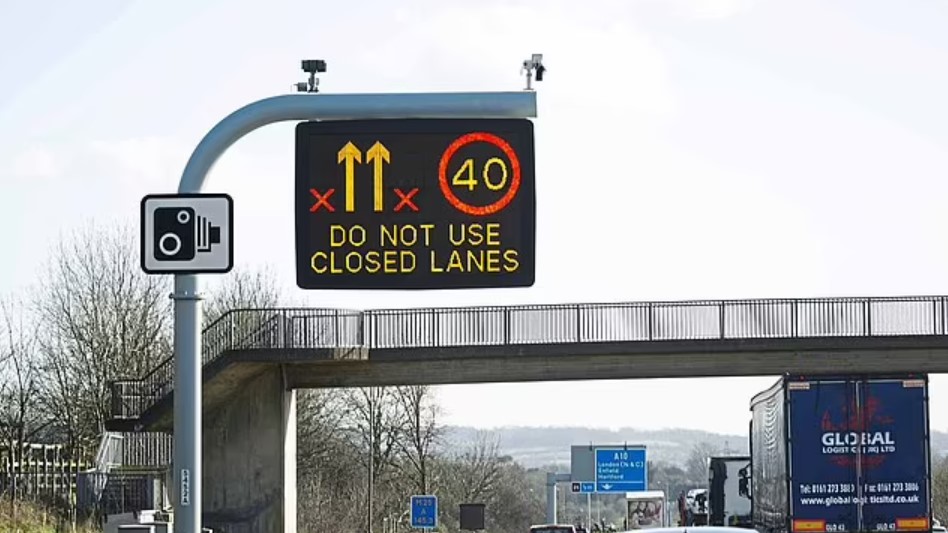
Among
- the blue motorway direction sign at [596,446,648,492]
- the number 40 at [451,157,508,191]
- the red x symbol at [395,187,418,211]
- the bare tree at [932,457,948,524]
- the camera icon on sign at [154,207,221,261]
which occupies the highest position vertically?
the number 40 at [451,157,508,191]

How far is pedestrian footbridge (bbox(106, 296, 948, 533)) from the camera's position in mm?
54469

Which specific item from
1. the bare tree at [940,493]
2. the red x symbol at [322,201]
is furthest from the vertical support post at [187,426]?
the bare tree at [940,493]

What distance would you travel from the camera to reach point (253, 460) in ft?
183

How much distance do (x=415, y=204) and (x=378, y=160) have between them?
435 mm

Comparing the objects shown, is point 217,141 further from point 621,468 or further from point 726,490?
point 621,468

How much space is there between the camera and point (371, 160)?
14.3m

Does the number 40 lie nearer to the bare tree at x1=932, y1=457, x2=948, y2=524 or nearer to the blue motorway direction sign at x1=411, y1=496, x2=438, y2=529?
the blue motorway direction sign at x1=411, y1=496, x2=438, y2=529

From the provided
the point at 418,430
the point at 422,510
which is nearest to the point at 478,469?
the point at 418,430

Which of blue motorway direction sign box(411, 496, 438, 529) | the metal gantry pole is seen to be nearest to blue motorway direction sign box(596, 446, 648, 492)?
blue motorway direction sign box(411, 496, 438, 529)

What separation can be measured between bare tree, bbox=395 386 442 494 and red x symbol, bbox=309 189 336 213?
72222 mm

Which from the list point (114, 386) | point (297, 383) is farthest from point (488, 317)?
point (114, 386)

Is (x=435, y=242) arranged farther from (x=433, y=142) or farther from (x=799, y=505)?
(x=799, y=505)

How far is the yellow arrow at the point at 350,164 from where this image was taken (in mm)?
14219

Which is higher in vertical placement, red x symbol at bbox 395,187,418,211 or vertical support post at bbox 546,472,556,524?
red x symbol at bbox 395,187,418,211
